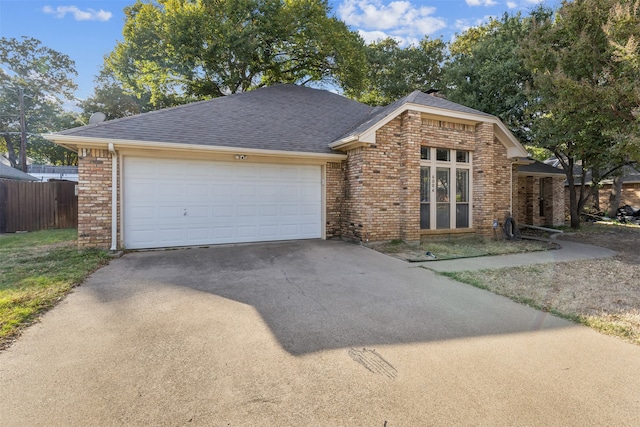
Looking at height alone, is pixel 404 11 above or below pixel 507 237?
above

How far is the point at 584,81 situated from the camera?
7406 mm

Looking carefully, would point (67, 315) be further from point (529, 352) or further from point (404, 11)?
point (404, 11)

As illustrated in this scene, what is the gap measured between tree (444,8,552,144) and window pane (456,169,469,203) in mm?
4144

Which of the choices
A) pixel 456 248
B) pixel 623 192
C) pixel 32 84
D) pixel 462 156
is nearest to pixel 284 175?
pixel 456 248

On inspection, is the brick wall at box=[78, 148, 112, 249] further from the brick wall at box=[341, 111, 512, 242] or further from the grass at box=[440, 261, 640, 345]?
the grass at box=[440, 261, 640, 345]

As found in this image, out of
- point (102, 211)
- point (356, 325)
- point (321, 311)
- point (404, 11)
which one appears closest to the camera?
point (356, 325)

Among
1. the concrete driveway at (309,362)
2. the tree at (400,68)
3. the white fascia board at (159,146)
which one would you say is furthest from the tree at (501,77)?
the concrete driveway at (309,362)

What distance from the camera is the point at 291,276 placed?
18.4 feet

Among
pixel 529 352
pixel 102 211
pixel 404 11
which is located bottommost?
pixel 529 352

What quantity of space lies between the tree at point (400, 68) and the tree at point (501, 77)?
719 cm

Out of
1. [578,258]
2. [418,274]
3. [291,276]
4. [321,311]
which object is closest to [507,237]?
[578,258]

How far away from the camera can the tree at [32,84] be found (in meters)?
24.0

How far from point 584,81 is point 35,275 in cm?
1230

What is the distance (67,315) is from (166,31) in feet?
50.0
